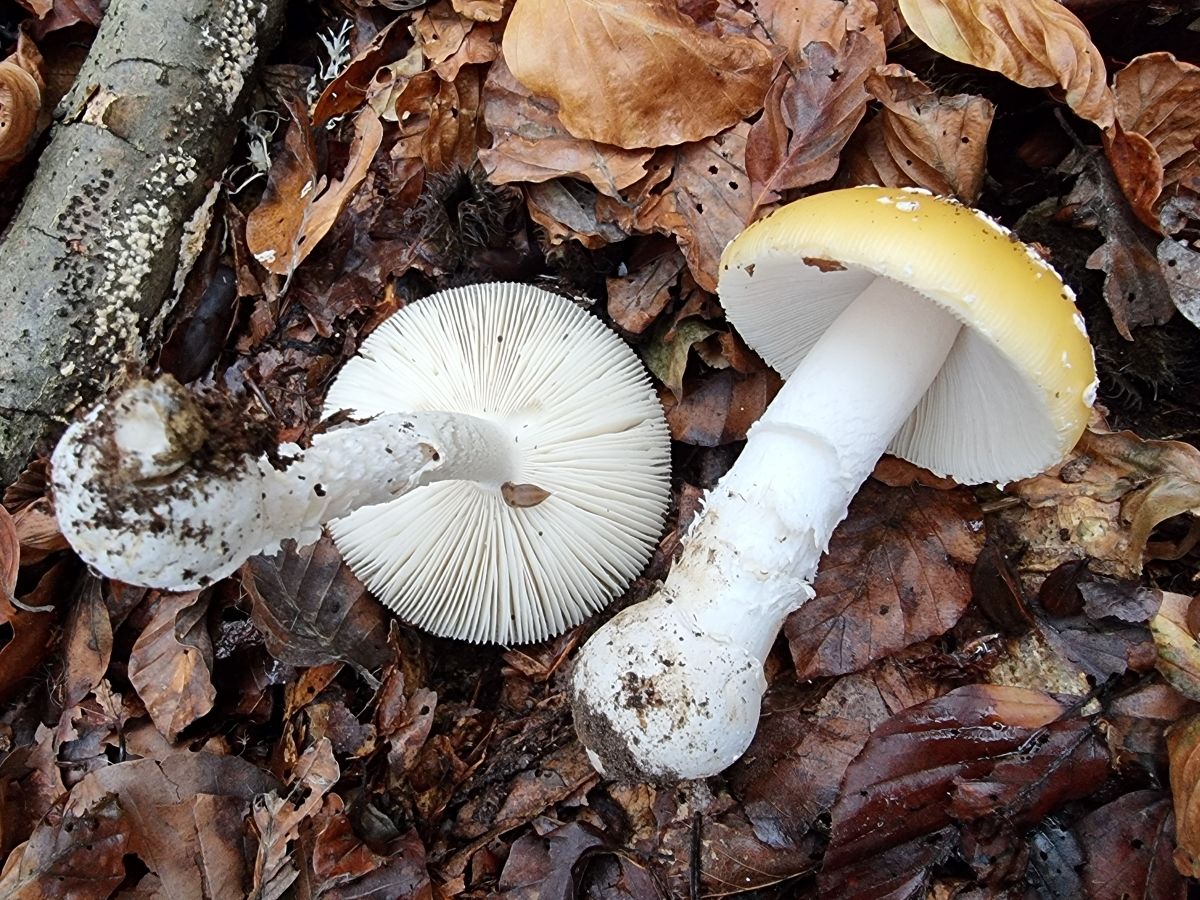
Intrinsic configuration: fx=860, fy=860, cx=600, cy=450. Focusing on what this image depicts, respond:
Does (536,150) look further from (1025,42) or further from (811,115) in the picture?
(1025,42)

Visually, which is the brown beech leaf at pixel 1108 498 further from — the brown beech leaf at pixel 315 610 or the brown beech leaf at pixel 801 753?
the brown beech leaf at pixel 315 610

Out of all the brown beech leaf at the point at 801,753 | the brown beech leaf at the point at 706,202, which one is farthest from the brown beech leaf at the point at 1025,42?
the brown beech leaf at the point at 801,753

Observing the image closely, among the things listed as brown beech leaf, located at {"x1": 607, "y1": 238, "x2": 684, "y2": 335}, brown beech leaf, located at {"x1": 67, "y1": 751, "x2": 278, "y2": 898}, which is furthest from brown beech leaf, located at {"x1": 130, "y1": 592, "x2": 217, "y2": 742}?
brown beech leaf, located at {"x1": 607, "y1": 238, "x2": 684, "y2": 335}

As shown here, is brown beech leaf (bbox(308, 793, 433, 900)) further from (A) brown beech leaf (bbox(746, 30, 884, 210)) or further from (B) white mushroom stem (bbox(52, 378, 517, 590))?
(A) brown beech leaf (bbox(746, 30, 884, 210))

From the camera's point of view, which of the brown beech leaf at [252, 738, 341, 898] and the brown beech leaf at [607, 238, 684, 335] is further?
the brown beech leaf at [607, 238, 684, 335]

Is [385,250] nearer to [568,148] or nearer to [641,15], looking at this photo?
[568,148]

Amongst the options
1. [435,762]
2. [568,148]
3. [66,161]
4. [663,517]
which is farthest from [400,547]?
[66,161]
